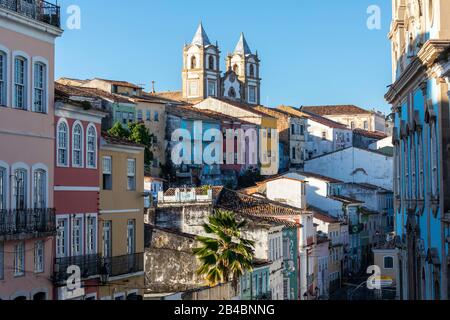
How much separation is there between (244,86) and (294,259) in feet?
301

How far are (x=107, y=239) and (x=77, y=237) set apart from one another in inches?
86.6

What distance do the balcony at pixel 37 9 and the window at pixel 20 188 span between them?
3.88 m

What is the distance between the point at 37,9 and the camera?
27562 mm

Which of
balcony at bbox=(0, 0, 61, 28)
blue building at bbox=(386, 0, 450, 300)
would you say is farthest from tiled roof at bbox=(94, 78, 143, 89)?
balcony at bbox=(0, 0, 61, 28)

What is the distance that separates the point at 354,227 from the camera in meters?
82.9

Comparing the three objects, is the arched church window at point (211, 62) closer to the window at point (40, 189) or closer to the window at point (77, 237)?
the window at point (77, 237)

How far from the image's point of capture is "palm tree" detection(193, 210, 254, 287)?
137ft

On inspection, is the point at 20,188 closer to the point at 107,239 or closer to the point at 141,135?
the point at 107,239

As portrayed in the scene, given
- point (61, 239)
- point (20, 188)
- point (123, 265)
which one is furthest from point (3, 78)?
point (123, 265)

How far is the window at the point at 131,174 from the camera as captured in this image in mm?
33500

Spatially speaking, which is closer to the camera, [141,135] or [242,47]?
[141,135]

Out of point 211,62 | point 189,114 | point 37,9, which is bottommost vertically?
point 37,9
